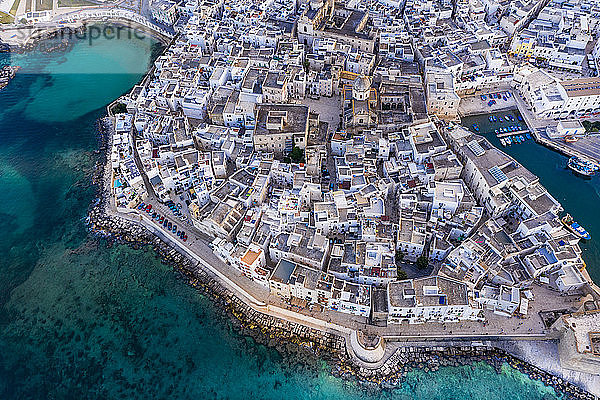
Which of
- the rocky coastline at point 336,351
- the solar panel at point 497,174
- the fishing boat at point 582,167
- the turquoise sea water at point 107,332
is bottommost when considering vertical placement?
the turquoise sea water at point 107,332

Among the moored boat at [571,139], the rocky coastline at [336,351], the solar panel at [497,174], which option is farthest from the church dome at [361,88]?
the rocky coastline at [336,351]

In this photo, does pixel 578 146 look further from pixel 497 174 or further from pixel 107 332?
pixel 107 332

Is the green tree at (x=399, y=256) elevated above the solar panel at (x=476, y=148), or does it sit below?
below

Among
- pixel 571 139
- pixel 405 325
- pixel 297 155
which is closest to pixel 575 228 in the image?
pixel 571 139

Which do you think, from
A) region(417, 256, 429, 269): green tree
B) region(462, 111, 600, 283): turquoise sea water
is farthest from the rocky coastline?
region(462, 111, 600, 283): turquoise sea water

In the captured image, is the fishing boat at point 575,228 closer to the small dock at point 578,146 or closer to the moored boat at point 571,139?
the small dock at point 578,146

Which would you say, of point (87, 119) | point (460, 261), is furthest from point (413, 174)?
point (87, 119)
